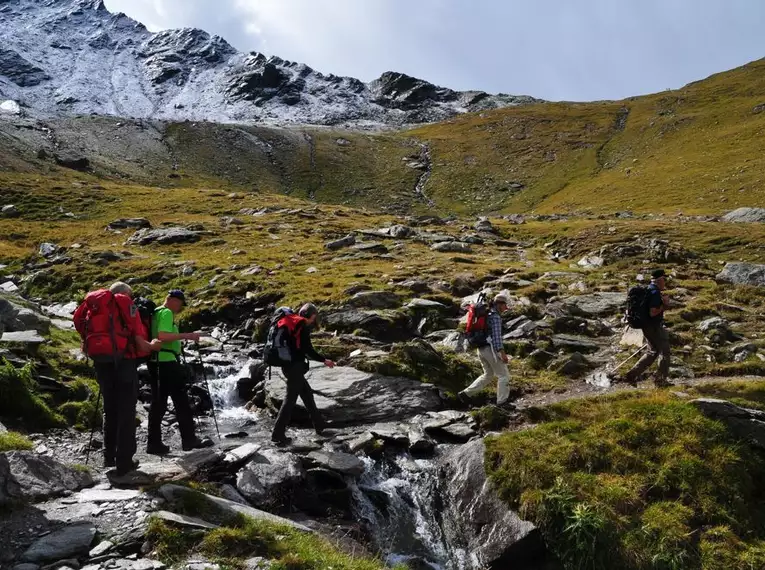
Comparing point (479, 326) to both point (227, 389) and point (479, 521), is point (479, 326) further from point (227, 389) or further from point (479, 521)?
point (227, 389)

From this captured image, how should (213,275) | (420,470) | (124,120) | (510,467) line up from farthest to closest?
(124,120) → (213,275) → (420,470) → (510,467)

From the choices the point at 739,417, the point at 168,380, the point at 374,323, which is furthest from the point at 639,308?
the point at 168,380

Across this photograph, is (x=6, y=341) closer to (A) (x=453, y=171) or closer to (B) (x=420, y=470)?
(B) (x=420, y=470)

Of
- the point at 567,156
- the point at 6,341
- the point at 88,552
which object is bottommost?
the point at 88,552

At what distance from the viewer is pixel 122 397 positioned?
9.95 m

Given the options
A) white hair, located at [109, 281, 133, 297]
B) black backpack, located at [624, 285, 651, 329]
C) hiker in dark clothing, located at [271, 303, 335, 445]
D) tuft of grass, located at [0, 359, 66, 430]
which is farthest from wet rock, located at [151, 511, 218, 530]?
black backpack, located at [624, 285, 651, 329]

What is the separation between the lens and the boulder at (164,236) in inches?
1713

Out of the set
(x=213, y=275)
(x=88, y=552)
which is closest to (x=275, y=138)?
(x=213, y=275)

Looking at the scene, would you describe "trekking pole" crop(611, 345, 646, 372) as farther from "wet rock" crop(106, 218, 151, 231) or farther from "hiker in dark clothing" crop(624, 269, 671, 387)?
"wet rock" crop(106, 218, 151, 231)

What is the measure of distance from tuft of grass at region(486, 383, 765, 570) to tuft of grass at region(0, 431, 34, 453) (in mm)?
9151

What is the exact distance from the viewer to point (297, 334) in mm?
13281

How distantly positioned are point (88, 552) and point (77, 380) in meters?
8.37

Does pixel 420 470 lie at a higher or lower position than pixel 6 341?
lower

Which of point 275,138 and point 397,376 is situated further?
point 275,138
